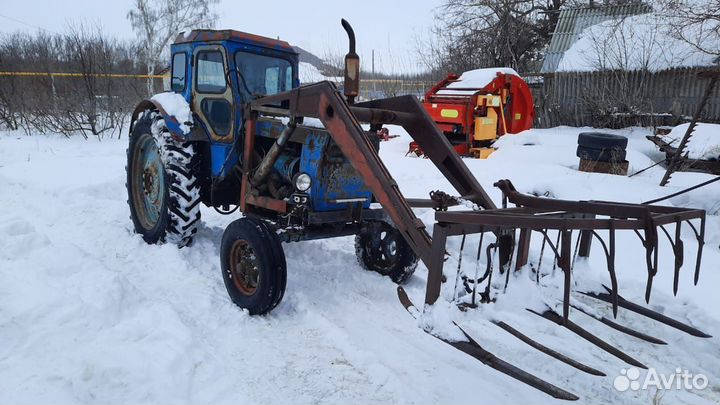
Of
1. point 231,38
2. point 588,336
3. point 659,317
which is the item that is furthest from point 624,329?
point 231,38

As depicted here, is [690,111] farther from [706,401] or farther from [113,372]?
[113,372]

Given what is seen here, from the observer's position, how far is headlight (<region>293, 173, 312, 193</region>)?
358cm

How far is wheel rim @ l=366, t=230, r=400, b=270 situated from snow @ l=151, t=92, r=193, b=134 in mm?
1985

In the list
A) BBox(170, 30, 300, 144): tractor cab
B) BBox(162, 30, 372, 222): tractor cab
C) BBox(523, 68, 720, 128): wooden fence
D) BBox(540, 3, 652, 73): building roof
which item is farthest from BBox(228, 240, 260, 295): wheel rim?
BBox(540, 3, 652, 73): building roof

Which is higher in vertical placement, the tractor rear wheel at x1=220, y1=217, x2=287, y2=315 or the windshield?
the windshield

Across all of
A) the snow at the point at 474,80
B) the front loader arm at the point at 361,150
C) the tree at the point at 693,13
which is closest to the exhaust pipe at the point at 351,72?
the front loader arm at the point at 361,150

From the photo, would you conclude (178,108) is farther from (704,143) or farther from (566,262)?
(704,143)

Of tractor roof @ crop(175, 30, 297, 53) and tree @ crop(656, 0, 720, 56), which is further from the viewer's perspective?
tree @ crop(656, 0, 720, 56)

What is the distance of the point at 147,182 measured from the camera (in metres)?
5.04

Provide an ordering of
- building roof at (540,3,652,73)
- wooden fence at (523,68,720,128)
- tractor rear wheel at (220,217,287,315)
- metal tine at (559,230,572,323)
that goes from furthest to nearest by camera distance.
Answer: building roof at (540,3,652,73), wooden fence at (523,68,720,128), tractor rear wheel at (220,217,287,315), metal tine at (559,230,572,323)

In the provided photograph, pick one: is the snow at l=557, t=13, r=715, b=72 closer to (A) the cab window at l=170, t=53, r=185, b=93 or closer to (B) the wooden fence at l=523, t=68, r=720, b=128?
(B) the wooden fence at l=523, t=68, r=720, b=128

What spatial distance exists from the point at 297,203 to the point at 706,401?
9.26ft

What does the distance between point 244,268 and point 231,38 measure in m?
2.03

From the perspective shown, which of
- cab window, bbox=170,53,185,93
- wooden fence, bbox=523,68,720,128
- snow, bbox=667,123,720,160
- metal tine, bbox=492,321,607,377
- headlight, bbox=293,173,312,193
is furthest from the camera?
wooden fence, bbox=523,68,720,128
